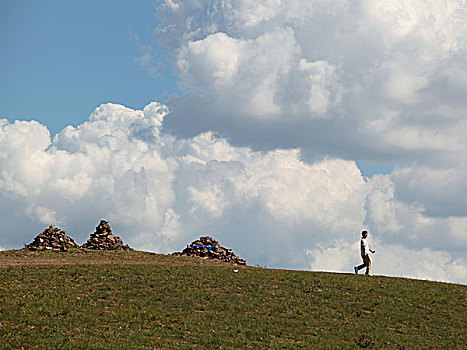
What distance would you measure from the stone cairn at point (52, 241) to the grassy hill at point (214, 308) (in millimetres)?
8127

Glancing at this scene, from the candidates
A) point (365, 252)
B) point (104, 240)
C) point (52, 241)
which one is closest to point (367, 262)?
point (365, 252)

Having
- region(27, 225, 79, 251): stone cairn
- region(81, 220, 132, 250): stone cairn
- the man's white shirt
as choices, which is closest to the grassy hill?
the man's white shirt

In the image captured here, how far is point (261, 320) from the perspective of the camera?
99.1ft

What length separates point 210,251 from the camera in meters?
57.8

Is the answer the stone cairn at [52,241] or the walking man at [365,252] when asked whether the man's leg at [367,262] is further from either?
the stone cairn at [52,241]

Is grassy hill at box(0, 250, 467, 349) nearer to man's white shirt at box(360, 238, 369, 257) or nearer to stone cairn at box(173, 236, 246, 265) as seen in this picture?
man's white shirt at box(360, 238, 369, 257)

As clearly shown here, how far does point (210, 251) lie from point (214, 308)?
1022 inches

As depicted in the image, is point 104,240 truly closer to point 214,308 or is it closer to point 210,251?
point 210,251

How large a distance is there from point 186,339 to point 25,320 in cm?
758

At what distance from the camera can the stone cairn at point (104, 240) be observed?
179ft

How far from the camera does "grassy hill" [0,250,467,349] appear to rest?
26453 millimetres

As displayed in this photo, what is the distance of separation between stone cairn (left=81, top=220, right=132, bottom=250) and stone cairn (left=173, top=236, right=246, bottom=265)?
5867mm

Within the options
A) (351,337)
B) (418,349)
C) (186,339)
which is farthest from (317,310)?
(186,339)

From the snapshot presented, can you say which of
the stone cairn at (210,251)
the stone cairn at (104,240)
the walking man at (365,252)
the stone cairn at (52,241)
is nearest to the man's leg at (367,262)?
the walking man at (365,252)
